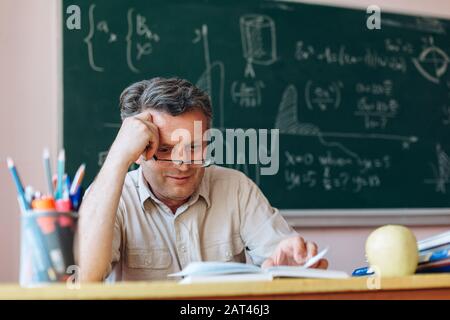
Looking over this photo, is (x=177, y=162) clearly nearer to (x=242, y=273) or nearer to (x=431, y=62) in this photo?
(x=242, y=273)

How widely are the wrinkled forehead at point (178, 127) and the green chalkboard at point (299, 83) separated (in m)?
1.04

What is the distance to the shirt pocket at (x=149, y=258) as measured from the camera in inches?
68.4

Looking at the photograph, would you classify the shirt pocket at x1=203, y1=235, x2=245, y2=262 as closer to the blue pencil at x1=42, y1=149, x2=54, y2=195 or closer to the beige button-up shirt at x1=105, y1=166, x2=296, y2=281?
the beige button-up shirt at x1=105, y1=166, x2=296, y2=281

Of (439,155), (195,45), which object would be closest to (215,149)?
(195,45)

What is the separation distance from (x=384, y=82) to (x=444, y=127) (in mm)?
415

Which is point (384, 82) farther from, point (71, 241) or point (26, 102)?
point (71, 241)

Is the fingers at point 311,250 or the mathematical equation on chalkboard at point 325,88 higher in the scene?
the mathematical equation on chalkboard at point 325,88

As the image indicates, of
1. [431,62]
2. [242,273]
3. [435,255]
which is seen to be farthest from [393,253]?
[431,62]

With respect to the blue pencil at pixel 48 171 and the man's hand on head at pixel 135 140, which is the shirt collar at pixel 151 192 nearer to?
the man's hand on head at pixel 135 140

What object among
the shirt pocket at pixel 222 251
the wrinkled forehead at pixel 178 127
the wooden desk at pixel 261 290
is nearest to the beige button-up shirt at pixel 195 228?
the shirt pocket at pixel 222 251

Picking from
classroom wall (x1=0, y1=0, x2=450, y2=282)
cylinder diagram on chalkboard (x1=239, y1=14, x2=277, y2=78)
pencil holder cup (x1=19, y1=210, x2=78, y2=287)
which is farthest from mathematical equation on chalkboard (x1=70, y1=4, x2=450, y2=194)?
pencil holder cup (x1=19, y1=210, x2=78, y2=287)

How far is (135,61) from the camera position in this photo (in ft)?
9.56
